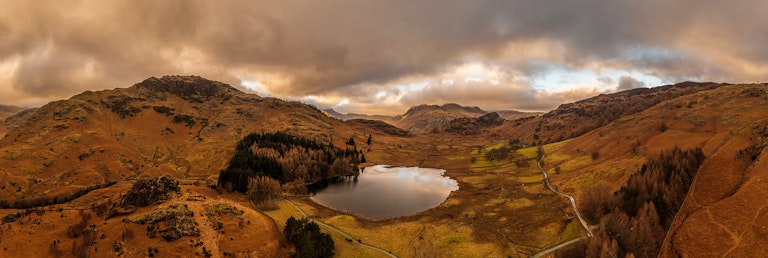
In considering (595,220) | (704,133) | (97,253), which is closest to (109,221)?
(97,253)

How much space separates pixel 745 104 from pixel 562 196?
142666mm

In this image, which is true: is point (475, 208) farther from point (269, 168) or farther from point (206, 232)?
point (269, 168)

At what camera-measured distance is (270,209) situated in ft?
361

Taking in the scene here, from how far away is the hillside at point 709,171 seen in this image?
69.8 metres

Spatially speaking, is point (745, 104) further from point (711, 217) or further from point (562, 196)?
point (711, 217)

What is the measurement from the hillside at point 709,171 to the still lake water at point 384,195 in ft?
182

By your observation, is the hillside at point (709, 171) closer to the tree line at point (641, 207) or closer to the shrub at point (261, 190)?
the tree line at point (641, 207)

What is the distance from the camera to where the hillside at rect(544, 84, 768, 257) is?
229ft

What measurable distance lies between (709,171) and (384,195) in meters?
112

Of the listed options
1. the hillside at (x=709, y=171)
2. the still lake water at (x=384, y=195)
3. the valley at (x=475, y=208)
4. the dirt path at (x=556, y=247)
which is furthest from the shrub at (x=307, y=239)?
the hillside at (x=709, y=171)

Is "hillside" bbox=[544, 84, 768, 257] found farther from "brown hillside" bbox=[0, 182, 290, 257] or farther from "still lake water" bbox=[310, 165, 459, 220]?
"brown hillside" bbox=[0, 182, 290, 257]

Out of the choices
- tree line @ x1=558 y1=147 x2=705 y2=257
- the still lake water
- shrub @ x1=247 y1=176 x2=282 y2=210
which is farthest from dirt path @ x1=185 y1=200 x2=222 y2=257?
tree line @ x1=558 y1=147 x2=705 y2=257

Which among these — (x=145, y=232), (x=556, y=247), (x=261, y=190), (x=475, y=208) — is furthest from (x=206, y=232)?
(x=475, y=208)

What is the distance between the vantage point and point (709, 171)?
96.8 meters
